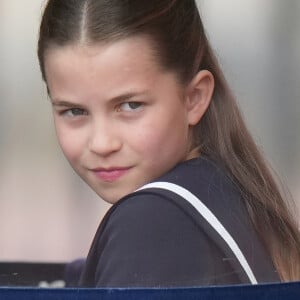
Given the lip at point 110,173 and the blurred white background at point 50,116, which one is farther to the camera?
the blurred white background at point 50,116

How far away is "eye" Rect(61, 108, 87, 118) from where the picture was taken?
145 cm

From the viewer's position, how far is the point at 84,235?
1703mm

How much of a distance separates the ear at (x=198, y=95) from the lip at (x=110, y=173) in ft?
0.44

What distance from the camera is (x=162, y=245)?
4.52 feet

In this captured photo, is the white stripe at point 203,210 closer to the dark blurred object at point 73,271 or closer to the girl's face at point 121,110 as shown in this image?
the girl's face at point 121,110

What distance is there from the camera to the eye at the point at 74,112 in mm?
1449

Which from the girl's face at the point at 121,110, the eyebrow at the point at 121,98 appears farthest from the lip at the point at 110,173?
the eyebrow at the point at 121,98

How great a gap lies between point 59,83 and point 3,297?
0.33m

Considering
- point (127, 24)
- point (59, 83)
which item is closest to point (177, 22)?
point (127, 24)

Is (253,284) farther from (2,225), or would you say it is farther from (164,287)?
(2,225)

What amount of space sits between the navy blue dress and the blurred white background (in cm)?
26

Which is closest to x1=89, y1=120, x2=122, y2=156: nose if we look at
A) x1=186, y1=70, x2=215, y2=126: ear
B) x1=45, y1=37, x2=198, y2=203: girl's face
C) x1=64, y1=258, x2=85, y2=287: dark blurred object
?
x1=45, y1=37, x2=198, y2=203: girl's face

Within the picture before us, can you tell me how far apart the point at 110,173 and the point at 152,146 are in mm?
80

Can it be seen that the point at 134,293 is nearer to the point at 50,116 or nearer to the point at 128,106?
the point at 128,106
